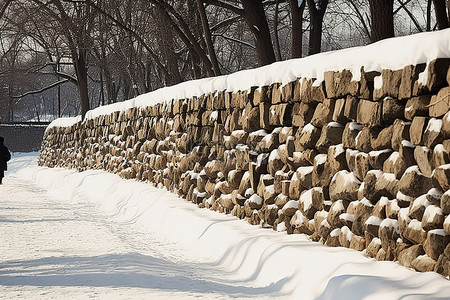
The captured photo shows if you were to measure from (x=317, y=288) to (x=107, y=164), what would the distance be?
11.9 meters

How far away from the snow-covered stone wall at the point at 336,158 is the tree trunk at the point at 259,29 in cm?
298

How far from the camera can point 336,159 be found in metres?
5.59

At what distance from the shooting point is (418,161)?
4449 mm

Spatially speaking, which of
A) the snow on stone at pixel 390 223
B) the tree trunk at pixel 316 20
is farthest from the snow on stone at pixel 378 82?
the tree trunk at pixel 316 20

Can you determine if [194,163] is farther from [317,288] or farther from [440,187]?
[440,187]

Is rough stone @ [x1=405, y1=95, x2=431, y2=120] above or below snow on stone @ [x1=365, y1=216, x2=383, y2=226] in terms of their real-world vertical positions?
above

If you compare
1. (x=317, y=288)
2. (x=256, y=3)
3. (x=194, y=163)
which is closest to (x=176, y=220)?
(x=194, y=163)

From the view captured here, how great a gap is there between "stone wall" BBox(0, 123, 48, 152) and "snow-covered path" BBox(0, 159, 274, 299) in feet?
128

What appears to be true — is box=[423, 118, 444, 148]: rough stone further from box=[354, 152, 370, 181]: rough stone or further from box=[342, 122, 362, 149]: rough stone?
box=[342, 122, 362, 149]: rough stone

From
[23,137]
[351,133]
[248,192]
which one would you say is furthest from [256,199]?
[23,137]

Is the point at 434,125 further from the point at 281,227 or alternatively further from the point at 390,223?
the point at 281,227

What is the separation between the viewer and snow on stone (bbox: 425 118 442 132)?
13.9 feet

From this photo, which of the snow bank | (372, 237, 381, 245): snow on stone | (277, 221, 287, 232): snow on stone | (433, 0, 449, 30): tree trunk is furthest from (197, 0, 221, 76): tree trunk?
(372, 237, 381, 245): snow on stone

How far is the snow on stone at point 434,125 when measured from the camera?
13.9 feet
